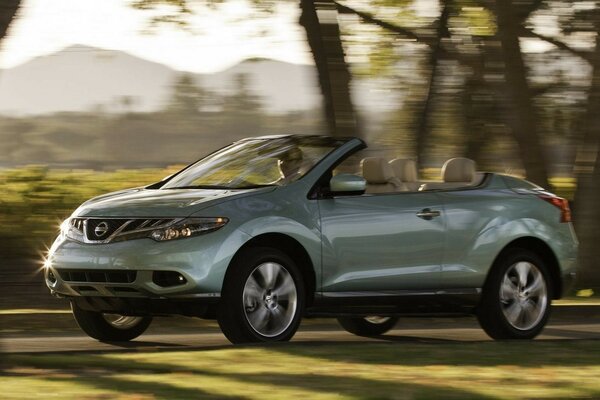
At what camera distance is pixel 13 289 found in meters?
20.9

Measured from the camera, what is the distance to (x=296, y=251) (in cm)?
1166

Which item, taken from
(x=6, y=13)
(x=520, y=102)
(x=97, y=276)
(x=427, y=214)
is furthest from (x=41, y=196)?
(x=6, y=13)

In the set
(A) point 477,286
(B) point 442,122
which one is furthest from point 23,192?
(A) point 477,286

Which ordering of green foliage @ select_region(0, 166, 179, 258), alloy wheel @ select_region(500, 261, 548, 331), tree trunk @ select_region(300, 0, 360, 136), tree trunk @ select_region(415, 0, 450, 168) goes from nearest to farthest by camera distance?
alloy wheel @ select_region(500, 261, 548, 331), tree trunk @ select_region(300, 0, 360, 136), tree trunk @ select_region(415, 0, 450, 168), green foliage @ select_region(0, 166, 179, 258)

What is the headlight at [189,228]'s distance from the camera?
11055mm

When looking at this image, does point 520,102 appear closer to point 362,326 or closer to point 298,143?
point 362,326

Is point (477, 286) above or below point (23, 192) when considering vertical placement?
above

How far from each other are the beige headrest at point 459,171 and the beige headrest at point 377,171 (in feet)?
2.69

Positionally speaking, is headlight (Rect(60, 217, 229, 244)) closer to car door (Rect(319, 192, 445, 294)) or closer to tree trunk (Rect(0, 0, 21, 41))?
car door (Rect(319, 192, 445, 294))

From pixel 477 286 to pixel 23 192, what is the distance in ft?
38.6

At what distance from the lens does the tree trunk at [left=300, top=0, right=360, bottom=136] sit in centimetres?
1847

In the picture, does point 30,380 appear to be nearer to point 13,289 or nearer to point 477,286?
point 477,286

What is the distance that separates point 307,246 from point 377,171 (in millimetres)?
1323

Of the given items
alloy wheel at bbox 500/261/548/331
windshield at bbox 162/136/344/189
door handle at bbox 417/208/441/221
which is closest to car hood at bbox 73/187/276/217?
windshield at bbox 162/136/344/189
